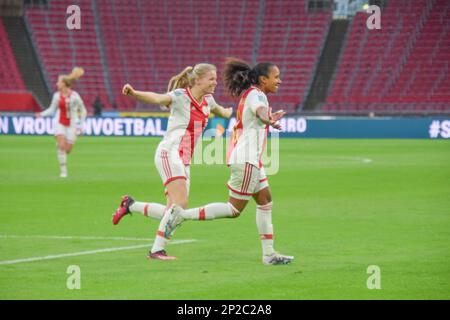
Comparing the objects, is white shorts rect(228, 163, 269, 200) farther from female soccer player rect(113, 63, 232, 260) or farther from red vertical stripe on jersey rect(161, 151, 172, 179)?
red vertical stripe on jersey rect(161, 151, 172, 179)

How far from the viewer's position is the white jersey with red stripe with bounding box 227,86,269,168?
1098 cm

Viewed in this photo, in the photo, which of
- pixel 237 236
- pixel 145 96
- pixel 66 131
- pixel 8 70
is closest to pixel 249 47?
pixel 8 70

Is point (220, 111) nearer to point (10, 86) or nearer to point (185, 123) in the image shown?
point (185, 123)

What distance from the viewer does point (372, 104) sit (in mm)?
52719

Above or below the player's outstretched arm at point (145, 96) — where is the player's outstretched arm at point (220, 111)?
above

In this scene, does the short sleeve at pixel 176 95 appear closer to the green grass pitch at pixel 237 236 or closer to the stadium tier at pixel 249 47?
the green grass pitch at pixel 237 236

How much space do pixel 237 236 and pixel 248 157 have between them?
2.71m

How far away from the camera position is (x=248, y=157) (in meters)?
11.0

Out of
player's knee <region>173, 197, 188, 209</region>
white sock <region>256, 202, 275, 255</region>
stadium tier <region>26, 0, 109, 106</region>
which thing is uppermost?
stadium tier <region>26, 0, 109, 106</region>

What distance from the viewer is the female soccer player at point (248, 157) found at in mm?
10961

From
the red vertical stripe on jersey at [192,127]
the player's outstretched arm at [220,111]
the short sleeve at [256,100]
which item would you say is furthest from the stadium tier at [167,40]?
the short sleeve at [256,100]

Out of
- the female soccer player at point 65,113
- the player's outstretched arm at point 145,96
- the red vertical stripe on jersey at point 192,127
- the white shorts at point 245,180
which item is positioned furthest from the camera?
the female soccer player at point 65,113

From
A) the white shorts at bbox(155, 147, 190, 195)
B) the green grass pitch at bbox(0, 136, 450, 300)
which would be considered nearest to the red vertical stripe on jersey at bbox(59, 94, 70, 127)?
the green grass pitch at bbox(0, 136, 450, 300)
